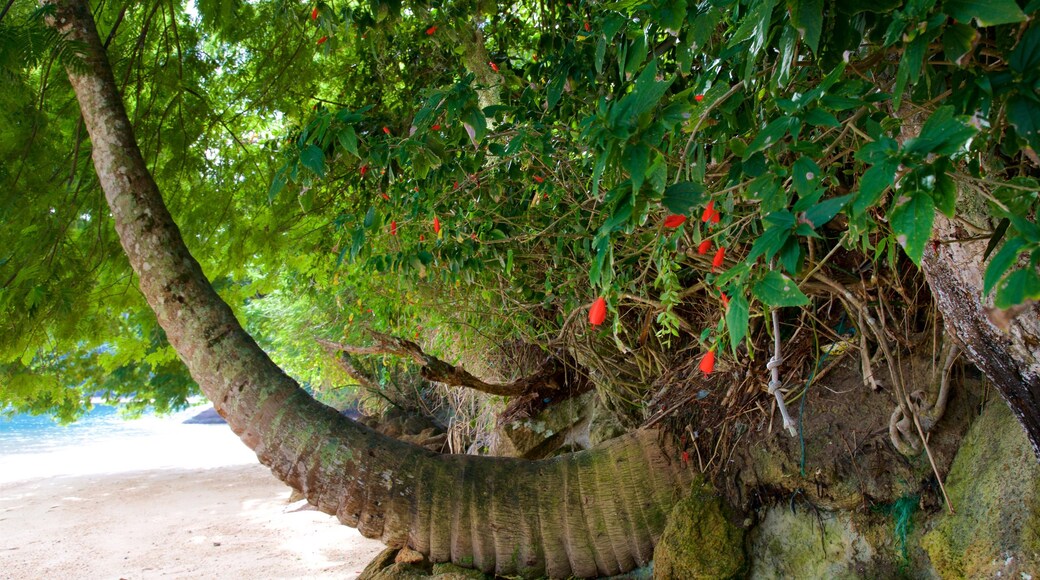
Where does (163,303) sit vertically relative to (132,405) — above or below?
above

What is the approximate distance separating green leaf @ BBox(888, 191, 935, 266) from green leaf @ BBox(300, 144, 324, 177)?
4.48 ft

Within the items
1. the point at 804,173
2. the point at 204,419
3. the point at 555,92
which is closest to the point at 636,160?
the point at 804,173

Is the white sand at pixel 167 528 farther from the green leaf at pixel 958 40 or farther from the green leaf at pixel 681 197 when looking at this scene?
the green leaf at pixel 958 40

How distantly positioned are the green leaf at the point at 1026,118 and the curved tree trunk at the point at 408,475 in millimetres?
2388

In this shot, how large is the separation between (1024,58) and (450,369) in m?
3.10

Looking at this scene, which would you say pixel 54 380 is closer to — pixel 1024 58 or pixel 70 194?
pixel 70 194

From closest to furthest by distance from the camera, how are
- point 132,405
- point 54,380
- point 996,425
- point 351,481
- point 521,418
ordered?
point 996,425 < point 351,481 < point 521,418 < point 54,380 < point 132,405

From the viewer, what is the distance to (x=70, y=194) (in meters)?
4.19

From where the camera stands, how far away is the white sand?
5059mm

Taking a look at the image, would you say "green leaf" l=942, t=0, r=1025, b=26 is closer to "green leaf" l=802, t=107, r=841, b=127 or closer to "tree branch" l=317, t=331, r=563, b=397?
"green leaf" l=802, t=107, r=841, b=127

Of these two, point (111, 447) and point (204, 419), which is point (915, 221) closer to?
point (111, 447)

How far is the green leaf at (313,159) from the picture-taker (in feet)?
6.15

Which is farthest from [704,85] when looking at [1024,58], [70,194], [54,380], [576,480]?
[54,380]

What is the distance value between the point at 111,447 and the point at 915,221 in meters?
22.4
